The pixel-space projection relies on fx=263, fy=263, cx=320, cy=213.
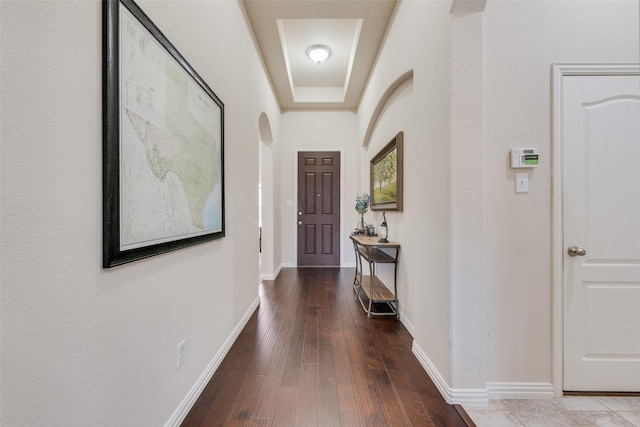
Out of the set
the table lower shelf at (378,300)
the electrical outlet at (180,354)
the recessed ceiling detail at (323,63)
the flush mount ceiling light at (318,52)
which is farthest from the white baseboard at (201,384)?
the flush mount ceiling light at (318,52)

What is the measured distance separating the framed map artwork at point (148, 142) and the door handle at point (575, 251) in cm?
219

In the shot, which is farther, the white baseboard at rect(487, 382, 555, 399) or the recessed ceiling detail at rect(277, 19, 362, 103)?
the recessed ceiling detail at rect(277, 19, 362, 103)

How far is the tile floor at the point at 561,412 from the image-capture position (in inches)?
54.6

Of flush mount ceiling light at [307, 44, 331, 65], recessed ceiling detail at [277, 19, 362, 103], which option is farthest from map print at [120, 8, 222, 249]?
flush mount ceiling light at [307, 44, 331, 65]

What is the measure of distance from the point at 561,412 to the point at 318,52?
4.06 metres

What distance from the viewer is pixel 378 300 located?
8.79ft

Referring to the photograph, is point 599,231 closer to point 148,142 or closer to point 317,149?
point 148,142

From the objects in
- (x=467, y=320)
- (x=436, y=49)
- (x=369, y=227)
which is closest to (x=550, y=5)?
(x=436, y=49)

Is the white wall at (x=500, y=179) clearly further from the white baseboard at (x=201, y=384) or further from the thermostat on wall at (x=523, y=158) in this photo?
the white baseboard at (x=201, y=384)

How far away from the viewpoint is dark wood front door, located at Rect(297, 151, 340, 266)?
16.3ft

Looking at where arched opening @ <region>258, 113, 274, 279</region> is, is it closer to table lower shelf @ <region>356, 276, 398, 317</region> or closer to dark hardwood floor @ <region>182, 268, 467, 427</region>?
dark hardwood floor @ <region>182, 268, 467, 427</region>

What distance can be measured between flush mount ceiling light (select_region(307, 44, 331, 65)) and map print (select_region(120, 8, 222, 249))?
240 centimetres

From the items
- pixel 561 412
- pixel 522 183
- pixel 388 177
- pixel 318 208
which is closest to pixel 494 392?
pixel 561 412

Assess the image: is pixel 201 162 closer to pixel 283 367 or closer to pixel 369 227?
pixel 283 367
